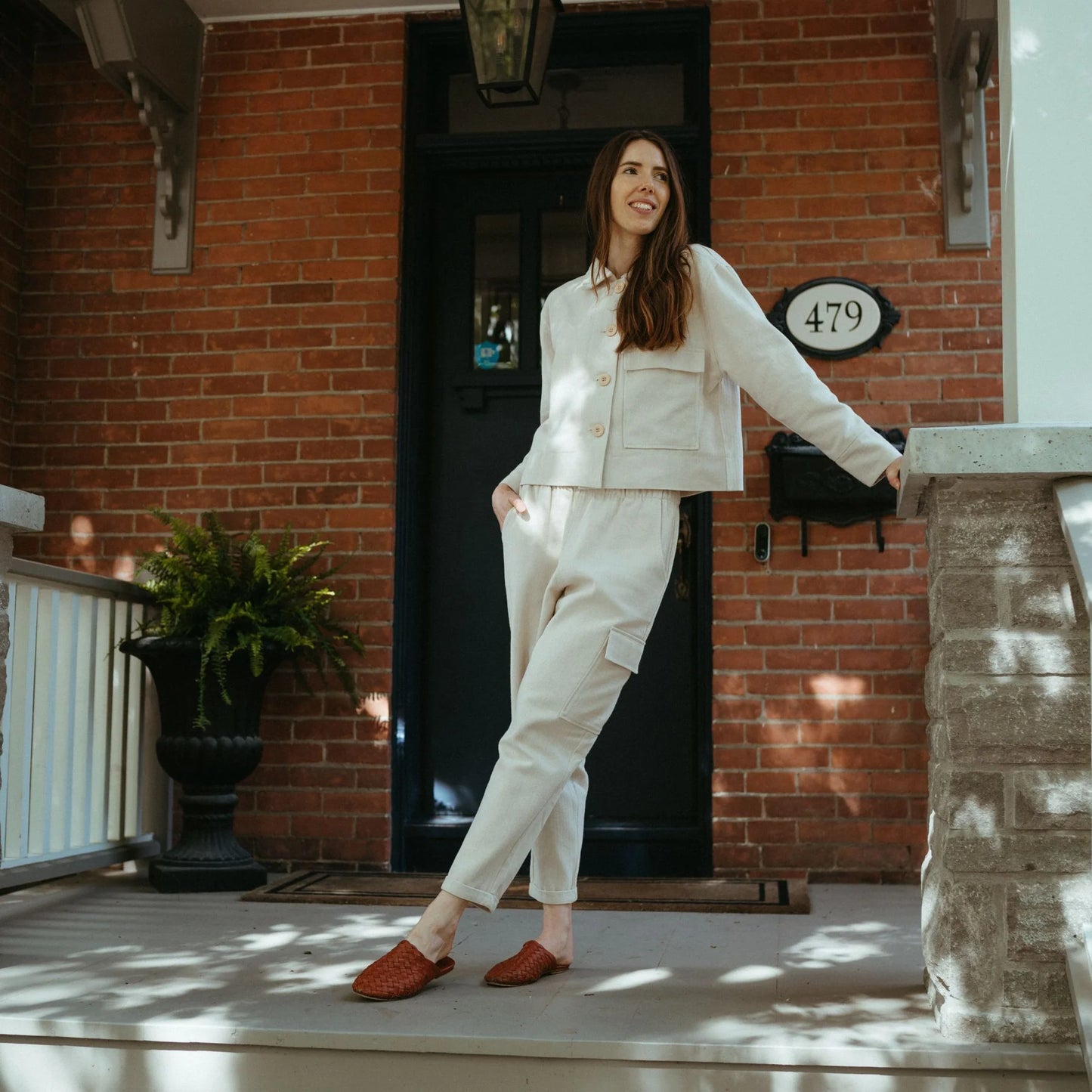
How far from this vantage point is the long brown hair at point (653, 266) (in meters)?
2.57

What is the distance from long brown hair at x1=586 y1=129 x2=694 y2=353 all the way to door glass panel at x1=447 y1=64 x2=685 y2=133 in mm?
2095

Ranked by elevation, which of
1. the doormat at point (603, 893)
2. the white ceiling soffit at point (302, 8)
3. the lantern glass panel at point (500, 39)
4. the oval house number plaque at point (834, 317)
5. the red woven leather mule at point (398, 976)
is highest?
the white ceiling soffit at point (302, 8)

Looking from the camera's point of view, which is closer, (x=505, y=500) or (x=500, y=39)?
(x=505, y=500)

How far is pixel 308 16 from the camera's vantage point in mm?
4680

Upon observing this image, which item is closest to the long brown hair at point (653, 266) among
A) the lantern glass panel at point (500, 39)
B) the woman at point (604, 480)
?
the woman at point (604, 480)

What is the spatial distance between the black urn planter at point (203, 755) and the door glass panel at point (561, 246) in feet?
5.54

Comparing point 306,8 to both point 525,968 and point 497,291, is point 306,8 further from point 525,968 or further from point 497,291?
point 525,968

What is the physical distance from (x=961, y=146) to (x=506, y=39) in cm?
173

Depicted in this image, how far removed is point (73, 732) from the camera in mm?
3838

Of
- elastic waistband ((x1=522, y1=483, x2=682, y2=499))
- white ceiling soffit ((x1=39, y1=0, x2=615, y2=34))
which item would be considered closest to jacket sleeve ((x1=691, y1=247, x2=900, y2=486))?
elastic waistband ((x1=522, y1=483, x2=682, y2=499))

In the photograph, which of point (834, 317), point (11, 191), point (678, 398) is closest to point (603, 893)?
point (678, 398)

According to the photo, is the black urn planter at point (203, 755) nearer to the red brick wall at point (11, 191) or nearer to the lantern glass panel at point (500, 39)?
the red brick wall at point (11, 191)

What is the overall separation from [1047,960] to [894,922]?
1272mm

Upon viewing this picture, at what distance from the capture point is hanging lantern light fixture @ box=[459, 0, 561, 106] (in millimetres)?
3324
